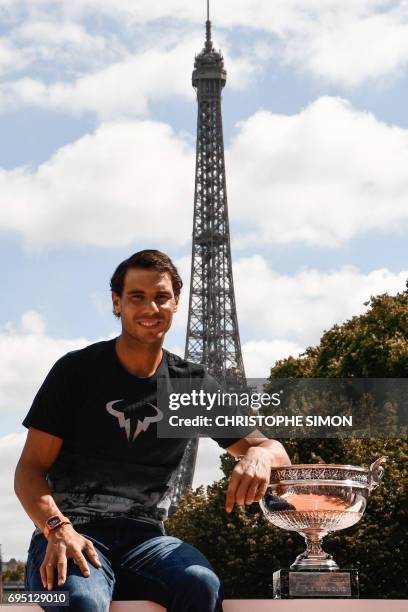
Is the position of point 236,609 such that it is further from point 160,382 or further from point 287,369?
point 287,369

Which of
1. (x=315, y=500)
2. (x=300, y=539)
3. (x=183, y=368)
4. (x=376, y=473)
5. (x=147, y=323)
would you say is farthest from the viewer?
(x=300, y=539)

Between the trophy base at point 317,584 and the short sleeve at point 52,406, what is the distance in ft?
3.77

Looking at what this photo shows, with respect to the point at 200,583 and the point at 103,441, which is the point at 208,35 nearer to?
the point at 103,441

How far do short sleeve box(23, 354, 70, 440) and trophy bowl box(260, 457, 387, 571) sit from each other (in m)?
1.00

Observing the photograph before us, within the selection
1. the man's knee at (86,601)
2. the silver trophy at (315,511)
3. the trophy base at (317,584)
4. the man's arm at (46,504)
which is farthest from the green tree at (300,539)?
the man's knee at (86,601)

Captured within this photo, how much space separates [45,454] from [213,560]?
23.8 m

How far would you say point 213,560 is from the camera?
27.4m

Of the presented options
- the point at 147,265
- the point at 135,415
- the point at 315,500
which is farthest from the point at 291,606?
the point at 147,265

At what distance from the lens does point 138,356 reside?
4.54m

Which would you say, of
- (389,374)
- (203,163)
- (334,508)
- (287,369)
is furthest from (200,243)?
(334,508)

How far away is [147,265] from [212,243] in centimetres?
6915

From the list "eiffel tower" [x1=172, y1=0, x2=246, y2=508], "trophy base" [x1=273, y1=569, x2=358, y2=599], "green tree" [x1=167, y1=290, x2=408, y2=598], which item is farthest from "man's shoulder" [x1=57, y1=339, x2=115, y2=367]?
"eiffel tower" [x1=172, y1=0, x2=246, y2=508]

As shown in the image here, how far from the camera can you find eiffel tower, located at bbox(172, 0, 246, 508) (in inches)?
2758

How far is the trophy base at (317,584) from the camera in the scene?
4516 mm
